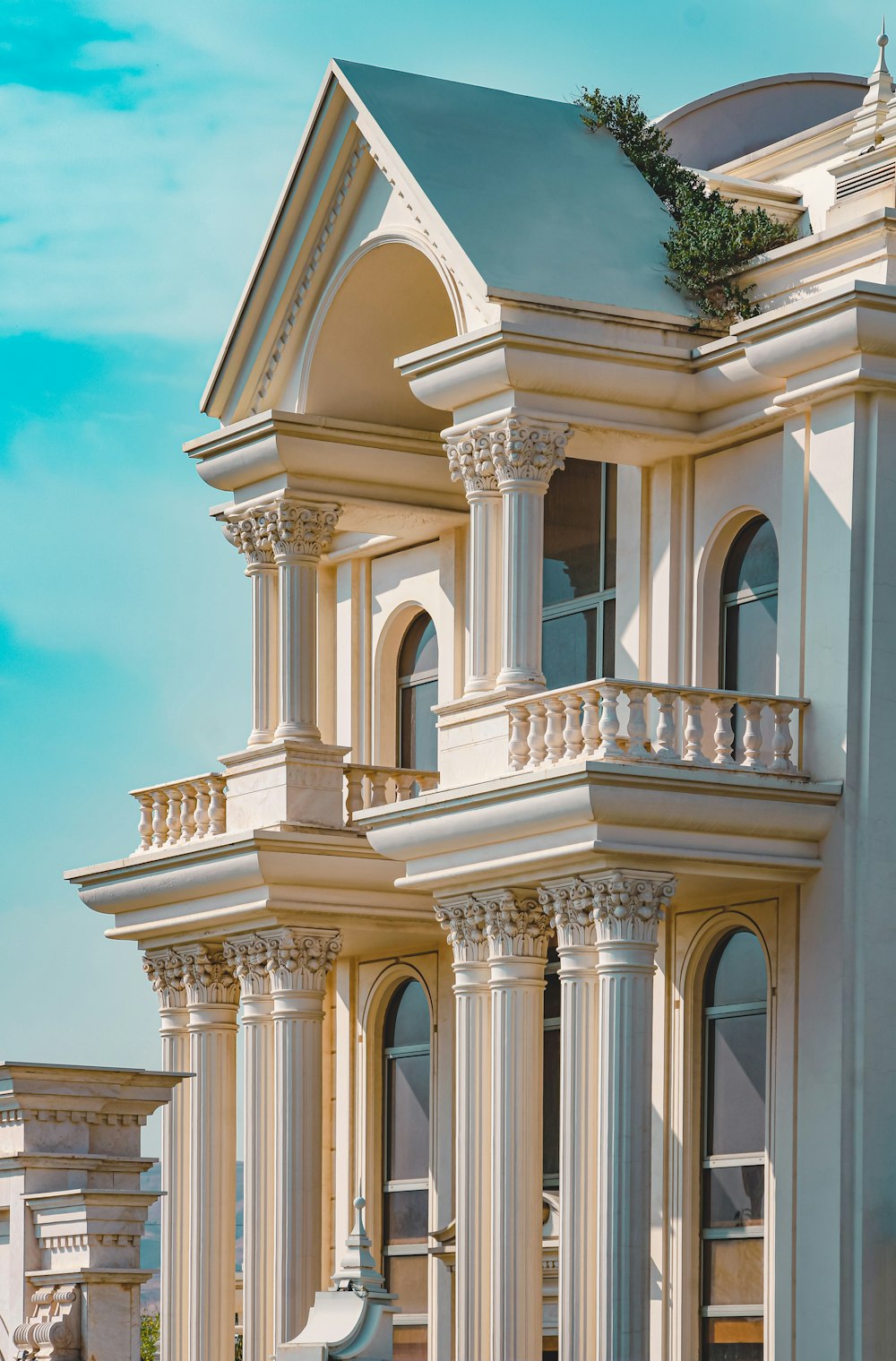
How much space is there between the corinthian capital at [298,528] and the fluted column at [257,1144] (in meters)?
3.99

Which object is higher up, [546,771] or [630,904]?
[546,771]

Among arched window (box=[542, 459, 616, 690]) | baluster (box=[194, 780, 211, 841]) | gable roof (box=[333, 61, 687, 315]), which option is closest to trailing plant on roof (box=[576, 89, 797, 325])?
gable roof (box=[333, 61, 687, 315])

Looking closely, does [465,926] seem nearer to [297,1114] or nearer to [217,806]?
[297,1114]

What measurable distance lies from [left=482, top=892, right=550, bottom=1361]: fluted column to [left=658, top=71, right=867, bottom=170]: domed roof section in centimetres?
1015

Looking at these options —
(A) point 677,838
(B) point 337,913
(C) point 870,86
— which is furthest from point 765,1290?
(C) point 870,86

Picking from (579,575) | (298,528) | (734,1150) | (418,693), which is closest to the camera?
(734,1150)

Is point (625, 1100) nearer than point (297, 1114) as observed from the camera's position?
Yes

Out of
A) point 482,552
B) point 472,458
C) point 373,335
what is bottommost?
point 482,552

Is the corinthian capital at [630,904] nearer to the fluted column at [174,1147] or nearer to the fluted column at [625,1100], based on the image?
the fluted column at [625,1100]

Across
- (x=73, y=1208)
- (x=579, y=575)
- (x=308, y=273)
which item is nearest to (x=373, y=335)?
(x=308, y=273)

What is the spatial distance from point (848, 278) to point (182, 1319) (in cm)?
1297

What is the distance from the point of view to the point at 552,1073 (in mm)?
30094

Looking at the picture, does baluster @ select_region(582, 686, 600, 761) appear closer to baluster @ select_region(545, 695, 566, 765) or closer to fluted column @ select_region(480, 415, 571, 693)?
baluster @ select_region(545, 695, 566, 765)

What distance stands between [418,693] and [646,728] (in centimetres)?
804
